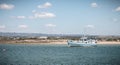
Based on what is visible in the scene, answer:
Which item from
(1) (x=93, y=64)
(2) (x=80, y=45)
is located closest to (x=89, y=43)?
(2) (x=80, y=45)

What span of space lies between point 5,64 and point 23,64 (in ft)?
6.73

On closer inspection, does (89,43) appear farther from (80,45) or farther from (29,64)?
(29,64)

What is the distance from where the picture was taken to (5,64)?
108 feet

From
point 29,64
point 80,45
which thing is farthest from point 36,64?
point 80,45

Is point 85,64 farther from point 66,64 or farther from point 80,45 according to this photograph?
point 80,45

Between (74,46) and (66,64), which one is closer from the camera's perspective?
(66,64)

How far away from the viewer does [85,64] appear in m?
33.4

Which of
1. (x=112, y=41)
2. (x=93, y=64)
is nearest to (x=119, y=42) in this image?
(x=112, y=41)

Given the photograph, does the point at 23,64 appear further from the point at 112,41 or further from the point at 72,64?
the point at 112,41

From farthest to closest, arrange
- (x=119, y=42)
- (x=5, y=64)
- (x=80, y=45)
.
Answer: (x=119, y=42) < (x=80, y=45) < (x=5, y=64)

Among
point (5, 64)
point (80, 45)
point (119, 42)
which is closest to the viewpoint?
point (5, 64)

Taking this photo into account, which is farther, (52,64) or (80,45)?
(80,45)

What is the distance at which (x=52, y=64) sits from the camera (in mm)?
33281

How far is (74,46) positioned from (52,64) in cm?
4248
